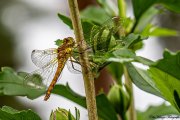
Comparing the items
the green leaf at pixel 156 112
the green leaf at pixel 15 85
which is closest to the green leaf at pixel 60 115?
the green leaf at pixel 15 85

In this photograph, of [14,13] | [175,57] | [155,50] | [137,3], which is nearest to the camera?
[175,57]

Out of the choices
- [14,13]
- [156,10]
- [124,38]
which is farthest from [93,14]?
[14,13]

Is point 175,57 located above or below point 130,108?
above

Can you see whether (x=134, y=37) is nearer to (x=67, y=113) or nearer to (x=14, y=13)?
(x=67, y=113)

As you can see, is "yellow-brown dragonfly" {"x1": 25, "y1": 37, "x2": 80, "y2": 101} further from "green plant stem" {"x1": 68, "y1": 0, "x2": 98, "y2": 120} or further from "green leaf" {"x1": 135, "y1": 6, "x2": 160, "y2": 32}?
"green leaf" {"x1": 135, "y1": 6, "x2": 160, "y2": 32}

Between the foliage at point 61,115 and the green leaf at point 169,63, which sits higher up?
the green leaf at point 169,63

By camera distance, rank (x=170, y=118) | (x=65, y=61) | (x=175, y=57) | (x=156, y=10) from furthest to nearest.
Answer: (x=156, y=10), (x=170, y=118), (x=65, y=61), (x=175, y=57)

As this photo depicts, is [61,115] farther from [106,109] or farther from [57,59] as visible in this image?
[106,109]

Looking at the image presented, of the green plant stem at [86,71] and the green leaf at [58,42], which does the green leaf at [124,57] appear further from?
the green leaf at [58,42]
